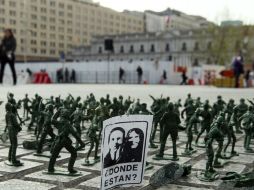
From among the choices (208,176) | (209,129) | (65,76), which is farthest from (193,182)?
(65,76)

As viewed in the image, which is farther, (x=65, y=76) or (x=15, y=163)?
(x=65, y=76)

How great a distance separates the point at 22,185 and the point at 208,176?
100 inches

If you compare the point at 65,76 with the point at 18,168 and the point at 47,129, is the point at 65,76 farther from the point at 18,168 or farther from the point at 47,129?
the point at 18,168

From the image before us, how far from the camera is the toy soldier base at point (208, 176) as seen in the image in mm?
6191

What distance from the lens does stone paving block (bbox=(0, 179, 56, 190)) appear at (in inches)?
222

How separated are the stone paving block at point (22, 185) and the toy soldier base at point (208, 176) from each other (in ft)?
6.85

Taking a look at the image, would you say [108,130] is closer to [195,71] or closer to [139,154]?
[139,154]

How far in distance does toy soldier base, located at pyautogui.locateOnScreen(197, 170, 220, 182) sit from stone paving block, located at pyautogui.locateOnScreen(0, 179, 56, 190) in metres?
2.09

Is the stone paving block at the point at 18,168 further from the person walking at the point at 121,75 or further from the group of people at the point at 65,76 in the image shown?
the group of people at the point at 65,76

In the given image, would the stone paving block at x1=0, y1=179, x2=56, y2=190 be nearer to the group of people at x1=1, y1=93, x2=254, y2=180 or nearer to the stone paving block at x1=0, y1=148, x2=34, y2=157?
the group of people at x1=1, y1=93, x2=254, y2=180

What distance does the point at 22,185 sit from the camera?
228 inches

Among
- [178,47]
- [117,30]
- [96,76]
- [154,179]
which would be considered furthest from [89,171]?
[117,30]

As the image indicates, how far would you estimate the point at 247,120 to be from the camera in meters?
8.38

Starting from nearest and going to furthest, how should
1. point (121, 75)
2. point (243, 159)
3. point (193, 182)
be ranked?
point (193, 182) → point (243, 159) → point (121, 75)
